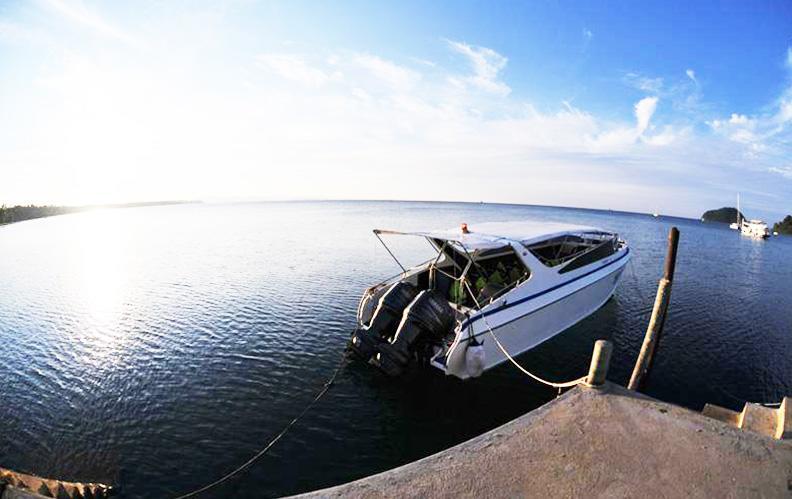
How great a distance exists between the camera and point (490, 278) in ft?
43.3

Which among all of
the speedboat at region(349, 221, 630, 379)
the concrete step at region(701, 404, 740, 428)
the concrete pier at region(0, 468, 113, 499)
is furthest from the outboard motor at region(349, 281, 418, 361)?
the concrete step at region(701, 404, 740, 428)

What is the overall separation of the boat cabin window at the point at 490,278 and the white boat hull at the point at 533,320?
81 cm

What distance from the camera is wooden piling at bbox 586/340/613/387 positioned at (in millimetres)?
6660

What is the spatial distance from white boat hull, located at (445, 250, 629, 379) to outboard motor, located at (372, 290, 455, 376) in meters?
0.68

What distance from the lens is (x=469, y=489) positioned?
15.5 feet

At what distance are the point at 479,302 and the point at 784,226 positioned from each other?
12713 cm

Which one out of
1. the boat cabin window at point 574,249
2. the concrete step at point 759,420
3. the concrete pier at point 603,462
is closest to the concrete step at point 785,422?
the concrete step at point 759,420

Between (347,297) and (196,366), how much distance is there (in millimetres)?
8342

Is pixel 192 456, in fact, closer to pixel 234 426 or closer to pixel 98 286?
pixel 234 426

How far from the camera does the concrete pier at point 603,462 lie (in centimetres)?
470

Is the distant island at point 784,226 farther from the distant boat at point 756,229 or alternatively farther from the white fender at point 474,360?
the white fender at point 474,360

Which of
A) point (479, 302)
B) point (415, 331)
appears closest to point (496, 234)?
point (479, 302)

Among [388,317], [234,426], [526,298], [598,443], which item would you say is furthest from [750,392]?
[234,426]

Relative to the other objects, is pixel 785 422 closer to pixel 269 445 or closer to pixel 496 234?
pixel 496 234
